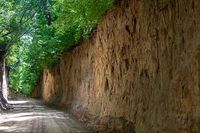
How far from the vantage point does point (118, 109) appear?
1486 centimetres

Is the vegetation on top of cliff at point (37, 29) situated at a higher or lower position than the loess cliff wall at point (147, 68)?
higher

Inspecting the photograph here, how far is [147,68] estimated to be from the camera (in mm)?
11922

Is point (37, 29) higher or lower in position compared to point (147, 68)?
higher

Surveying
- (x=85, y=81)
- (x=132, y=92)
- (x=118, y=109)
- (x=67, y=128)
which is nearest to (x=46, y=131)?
(x=67, y=128)

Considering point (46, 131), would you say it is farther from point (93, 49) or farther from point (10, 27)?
point (10, 27)

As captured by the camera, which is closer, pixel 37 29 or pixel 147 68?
pixel 147 68

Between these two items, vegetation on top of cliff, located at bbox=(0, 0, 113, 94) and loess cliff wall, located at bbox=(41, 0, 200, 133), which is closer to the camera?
loess cliff wall, located at bbox=(41, 0, 200, 133)

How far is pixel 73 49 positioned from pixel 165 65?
18461 mm

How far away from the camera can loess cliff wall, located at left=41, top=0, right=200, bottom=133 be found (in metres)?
8.82

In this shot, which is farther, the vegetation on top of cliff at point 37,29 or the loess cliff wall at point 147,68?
the vegetation on top of cliff at point 37,29

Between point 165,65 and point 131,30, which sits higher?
point 131,30

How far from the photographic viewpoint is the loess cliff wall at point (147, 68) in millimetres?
8821

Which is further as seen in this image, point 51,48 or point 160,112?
point 51,48

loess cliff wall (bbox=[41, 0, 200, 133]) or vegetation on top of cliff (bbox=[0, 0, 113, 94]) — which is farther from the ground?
vegetation on top of cliff (bbox=[0, 0, 113, 94])
